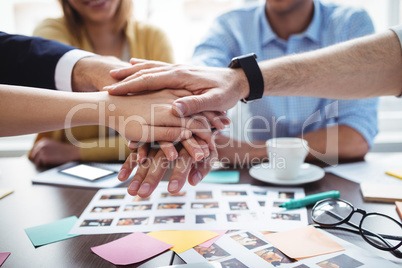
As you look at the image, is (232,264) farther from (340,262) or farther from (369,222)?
(369,222)

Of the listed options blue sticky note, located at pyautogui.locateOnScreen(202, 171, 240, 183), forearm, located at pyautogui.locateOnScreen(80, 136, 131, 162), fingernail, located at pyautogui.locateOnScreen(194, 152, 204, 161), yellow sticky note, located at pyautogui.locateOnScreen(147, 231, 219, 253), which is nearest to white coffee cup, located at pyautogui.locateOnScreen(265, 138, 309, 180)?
blue sticky note, located at pyautogui.locateOnScreen(202, 171, 240, 183)

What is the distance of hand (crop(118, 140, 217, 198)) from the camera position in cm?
76

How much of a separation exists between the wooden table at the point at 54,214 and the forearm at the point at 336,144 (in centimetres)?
22

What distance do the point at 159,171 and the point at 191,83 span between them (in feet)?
0.87

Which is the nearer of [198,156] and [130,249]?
[130,249]

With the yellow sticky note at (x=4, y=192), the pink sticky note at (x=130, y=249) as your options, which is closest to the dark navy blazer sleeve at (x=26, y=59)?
the yellow sticky note at (x=4, y=192)

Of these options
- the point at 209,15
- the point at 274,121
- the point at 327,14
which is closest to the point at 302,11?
the point at 327,14

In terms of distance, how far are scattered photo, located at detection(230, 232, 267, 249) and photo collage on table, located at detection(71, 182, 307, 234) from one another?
3 cm

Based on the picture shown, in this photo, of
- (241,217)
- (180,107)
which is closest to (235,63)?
(180,107)

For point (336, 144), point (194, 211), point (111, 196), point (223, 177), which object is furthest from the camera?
point (336, 144)

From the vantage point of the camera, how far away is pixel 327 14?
153 cm

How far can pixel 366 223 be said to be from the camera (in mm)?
654

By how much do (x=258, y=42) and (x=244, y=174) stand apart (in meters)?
0.80

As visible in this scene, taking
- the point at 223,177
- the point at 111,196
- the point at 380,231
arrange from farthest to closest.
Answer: the point at 223,177 < the point at 111,196 < the point at 380,231
